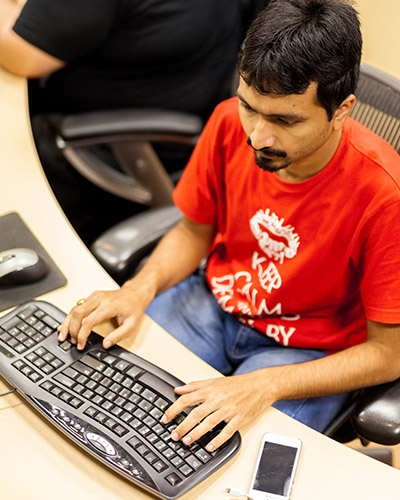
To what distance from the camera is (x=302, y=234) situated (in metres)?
1.20

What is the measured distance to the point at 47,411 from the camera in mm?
997

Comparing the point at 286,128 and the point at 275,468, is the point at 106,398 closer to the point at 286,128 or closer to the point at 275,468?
the point at 275,468

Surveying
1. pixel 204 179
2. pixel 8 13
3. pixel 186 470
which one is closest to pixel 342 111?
pixel 204 179

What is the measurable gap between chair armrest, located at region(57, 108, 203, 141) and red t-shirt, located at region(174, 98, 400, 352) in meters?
0.34

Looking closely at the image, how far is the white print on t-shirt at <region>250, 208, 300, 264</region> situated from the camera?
1.22m

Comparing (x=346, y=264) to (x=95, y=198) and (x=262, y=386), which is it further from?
(x=95, y=198)

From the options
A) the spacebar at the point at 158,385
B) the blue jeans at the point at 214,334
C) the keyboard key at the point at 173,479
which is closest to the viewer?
the keyboard key at the point at 173,479

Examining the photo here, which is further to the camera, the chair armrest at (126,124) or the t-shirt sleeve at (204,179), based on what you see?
the chair armrest at (126,124)

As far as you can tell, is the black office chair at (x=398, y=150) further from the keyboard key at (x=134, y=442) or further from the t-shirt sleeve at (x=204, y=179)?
the keyboard key at (x=134, y=442)

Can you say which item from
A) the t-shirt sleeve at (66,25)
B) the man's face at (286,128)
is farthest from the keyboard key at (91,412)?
the t-shirt sleeve at (66,25)

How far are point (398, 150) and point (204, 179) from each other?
0.38 m

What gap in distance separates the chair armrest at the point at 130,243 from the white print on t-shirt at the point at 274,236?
0.24m

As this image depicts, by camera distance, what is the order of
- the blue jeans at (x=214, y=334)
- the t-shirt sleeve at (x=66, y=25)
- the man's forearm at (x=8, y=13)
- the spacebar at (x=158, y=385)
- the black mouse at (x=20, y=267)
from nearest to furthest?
the spacebar at (x=158, y=385) < the black mouse at (x=20, y=267) < the blue jeans at (x=214, y=334) < the t-shirt sleeve at (x=66, y=25) < the man's forearm at (x=8, y=13)

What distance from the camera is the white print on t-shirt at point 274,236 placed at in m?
1.22
